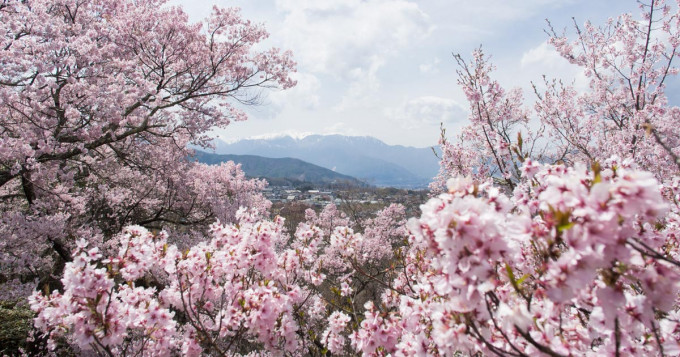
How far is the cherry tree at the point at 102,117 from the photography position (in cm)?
611

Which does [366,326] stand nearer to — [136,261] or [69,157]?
[136,261]

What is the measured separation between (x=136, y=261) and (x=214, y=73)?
25.9 ft

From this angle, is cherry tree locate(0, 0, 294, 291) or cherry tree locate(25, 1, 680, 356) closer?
cherry tree locate(25, 1, 680, 356)

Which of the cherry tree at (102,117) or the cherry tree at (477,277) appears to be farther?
the cherry tree at (102,117)

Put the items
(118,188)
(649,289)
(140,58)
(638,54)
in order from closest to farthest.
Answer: (649,289)
(638,54)
(140,58)
(118,188)

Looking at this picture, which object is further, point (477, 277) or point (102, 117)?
point (102, 117)

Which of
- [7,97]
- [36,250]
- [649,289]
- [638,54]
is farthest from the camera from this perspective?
[638,54]

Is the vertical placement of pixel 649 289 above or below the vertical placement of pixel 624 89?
below

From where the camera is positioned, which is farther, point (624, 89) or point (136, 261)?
point (624, 89)

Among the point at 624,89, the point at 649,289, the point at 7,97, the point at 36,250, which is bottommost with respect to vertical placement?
the point at 36,250

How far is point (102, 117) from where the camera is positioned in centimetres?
679

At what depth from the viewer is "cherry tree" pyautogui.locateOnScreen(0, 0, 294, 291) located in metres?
6.11

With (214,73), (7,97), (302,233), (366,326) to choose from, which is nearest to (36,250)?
(7,97)

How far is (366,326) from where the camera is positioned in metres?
3.04
